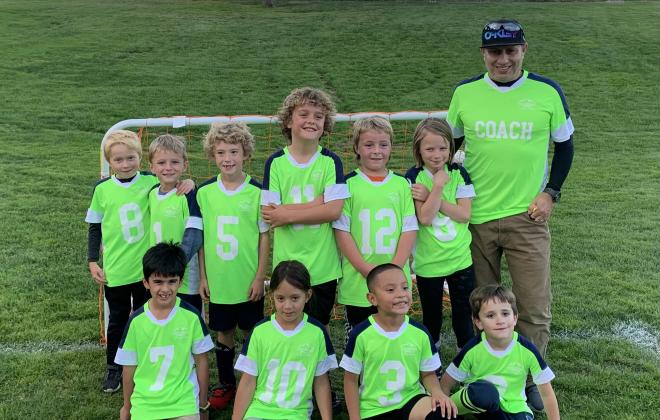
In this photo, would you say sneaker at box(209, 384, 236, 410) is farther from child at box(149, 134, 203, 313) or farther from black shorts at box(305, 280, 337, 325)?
black shorts at box(305, 280, 337, 325)

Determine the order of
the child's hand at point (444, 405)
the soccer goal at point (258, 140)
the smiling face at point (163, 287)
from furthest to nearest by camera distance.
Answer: the soccer goal at point (258, 140), the smiling face at point (163, 287), the child's hand at point (444, 405)

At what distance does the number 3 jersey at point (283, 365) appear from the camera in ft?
10.3

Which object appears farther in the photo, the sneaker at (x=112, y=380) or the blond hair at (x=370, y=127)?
the sneaker at (x=112, y=380)

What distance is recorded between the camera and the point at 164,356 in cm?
326

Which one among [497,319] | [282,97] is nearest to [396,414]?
[497,319]

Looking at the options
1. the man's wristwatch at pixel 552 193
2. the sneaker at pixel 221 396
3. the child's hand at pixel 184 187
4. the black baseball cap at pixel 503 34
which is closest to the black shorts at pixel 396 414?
the sneaker at pixel 221 396

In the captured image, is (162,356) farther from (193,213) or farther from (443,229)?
(443,229)

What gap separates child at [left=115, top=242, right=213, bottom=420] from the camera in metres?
3.20

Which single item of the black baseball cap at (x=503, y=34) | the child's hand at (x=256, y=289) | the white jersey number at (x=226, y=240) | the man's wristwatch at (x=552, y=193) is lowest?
the child's hand at (x=256, y=289)

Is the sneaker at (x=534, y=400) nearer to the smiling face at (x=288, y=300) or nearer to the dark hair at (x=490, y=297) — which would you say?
the dark hair at (x=490, y=297)

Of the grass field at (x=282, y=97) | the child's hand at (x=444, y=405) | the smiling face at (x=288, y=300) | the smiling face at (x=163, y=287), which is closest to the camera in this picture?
the child's hand at (x=444, y=405)

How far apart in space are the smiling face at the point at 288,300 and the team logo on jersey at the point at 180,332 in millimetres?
551

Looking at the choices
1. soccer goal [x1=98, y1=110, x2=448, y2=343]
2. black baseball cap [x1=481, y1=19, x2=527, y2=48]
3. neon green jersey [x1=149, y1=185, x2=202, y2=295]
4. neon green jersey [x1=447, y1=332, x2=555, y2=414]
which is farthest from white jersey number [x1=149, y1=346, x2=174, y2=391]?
black baseball cap [x1=481, y1=19, x2=527, y2=48]

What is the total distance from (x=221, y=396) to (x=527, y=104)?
2599 mm
